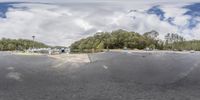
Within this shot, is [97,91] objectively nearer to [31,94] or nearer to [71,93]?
[71,93]

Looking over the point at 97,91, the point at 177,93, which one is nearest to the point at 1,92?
the point at 97,91

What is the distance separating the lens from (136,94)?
179 ft

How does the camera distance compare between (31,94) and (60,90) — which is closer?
(31,94)

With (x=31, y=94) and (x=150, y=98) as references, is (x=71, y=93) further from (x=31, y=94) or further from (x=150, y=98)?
(x=150, y=98)

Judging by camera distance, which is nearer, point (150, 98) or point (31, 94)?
point (150, 98)

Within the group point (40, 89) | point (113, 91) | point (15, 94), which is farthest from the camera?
point (40, 89)

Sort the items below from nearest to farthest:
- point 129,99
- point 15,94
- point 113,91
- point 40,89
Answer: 1. point 129,99
2. point 15,94
3. point 113,91
4. point 40,89

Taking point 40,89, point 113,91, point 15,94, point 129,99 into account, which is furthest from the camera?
point 40,89

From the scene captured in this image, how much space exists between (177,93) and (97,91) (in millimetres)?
9494

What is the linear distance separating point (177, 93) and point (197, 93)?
7.67 feet

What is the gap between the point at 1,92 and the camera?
56188 millimetres

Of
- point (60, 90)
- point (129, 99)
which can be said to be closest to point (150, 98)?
point (129, 99)

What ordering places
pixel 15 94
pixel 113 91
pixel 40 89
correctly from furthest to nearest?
pixel 40 89
pixel 113 91
pixel 15 94

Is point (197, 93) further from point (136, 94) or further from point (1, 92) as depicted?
point (1, 92)
